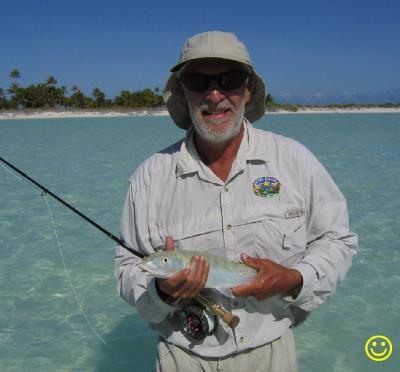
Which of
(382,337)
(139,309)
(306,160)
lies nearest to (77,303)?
(382,337)

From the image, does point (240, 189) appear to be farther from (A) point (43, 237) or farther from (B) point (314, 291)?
(A) point (43, 237)

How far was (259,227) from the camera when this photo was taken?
2.40 m

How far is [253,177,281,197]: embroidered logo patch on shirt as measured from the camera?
7.92 ft

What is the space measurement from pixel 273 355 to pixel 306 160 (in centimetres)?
94

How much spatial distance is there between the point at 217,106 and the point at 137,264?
2.82 feet

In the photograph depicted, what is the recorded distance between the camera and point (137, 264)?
2.43 meters

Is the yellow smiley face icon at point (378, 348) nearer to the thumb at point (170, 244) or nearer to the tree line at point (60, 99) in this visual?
the thumb at point (170, 244)

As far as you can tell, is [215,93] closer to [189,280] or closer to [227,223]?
[227,223]

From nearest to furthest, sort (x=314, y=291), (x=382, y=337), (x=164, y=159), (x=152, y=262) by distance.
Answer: (x=152, y=262)
(x=314, y=291)
(x=164, y=159)
(x=382, y=337)

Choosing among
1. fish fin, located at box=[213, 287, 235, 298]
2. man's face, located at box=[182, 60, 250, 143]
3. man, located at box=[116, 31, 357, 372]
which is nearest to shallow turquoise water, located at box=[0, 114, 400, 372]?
man, located at box=[116, 31, 357, 372]

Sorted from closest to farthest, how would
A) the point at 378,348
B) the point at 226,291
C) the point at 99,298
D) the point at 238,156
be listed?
the point at 226,291
the point at 238,156
the point at 378,348
the point at 99,298

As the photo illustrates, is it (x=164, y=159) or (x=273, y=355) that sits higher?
(x=164, y=159)

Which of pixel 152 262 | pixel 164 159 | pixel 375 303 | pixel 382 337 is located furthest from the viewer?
pixel 375 303

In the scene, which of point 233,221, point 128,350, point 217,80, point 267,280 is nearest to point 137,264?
point 233,221
